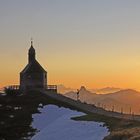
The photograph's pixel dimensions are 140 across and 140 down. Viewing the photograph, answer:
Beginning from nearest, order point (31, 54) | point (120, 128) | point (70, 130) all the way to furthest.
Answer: point (120, 128) < point (70, 130) < point (31, 54)

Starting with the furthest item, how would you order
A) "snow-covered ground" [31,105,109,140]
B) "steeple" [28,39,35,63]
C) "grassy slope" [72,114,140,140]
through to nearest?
1. "steeple" [28,39,35,63]
2. "snow-covered ground" [31,105,109,140]
3. "grassy slope" [72,114,140,140]

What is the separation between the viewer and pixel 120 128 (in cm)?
6309

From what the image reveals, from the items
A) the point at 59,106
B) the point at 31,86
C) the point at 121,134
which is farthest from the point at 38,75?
the point at 121,134

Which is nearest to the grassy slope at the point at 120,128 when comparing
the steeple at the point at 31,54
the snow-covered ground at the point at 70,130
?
the snow-covered ground at the point at 70,130

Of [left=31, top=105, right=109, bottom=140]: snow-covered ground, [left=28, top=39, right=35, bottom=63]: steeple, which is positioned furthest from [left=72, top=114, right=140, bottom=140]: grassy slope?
[left=28, top=39, right=35, bottom=63]: steeple

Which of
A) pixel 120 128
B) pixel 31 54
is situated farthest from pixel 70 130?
pixel 31 54

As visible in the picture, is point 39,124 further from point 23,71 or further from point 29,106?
point 23,71

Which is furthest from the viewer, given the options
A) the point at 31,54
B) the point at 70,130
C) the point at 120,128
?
the point at 31,54

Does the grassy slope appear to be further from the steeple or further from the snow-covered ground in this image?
the steeple

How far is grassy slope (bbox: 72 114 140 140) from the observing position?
174 feet

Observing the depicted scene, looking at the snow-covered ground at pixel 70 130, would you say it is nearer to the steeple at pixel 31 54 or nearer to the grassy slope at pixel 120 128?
the grassy slope at pixel 120 128

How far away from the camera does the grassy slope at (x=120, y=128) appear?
174 ft

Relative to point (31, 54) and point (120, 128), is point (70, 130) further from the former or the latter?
point (31, 54)

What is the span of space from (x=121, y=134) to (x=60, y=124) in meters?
26.8
